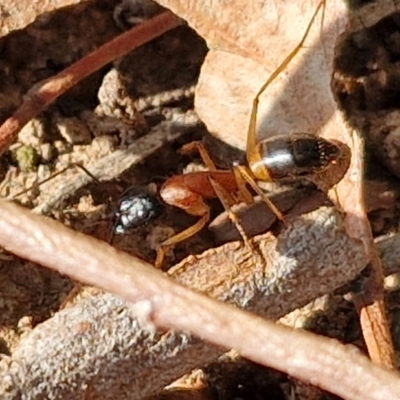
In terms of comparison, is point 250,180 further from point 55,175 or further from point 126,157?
point 55,175

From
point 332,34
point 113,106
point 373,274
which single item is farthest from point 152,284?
point 113,106

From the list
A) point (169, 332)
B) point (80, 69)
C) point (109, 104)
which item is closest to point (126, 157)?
point (109, 104)

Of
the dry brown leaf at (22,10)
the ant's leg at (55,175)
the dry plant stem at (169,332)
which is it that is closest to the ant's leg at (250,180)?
the dry plant stem at (169,332)

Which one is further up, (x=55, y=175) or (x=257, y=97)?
(x=257, y=97)

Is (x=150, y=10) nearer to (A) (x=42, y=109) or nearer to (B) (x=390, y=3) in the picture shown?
(A) (x=42, y=109)

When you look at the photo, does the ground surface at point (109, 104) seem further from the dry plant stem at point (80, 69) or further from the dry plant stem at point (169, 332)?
the dry plant stem at point (169, 332)

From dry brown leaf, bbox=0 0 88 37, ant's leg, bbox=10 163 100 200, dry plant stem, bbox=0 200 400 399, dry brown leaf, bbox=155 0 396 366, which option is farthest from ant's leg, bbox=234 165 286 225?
dry brown leaf, bbox=0 0 88 37
